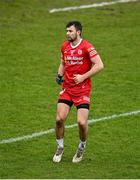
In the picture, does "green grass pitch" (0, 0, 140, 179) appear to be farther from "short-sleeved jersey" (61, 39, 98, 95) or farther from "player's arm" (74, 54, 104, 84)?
"player's arm" (74, 54, 104, 84)

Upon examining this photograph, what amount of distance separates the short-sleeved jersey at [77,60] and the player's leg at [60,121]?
1.06 ft

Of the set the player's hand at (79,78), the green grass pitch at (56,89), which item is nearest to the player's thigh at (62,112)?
the player's hand at (79,78)

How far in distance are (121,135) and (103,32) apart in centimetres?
997

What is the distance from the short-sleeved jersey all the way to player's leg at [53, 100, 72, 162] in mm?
323

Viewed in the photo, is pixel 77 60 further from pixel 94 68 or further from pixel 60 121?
pixel 60 121

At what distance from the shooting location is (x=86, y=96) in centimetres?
1293

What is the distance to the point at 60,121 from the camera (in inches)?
506

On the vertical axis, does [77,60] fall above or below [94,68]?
above

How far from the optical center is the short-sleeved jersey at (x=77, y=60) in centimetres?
1280

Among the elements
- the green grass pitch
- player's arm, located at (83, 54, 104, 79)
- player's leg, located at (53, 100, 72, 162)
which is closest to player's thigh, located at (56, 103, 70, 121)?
player's leg, located at (53, 100, 72, 162)

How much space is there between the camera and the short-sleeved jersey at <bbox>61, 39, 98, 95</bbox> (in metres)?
12.8

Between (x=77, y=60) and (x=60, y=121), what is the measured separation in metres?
1.11

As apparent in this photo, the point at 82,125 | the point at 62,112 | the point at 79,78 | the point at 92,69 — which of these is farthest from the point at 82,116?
the point at 92,69

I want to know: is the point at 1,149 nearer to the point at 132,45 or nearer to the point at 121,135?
the point at 121,135
